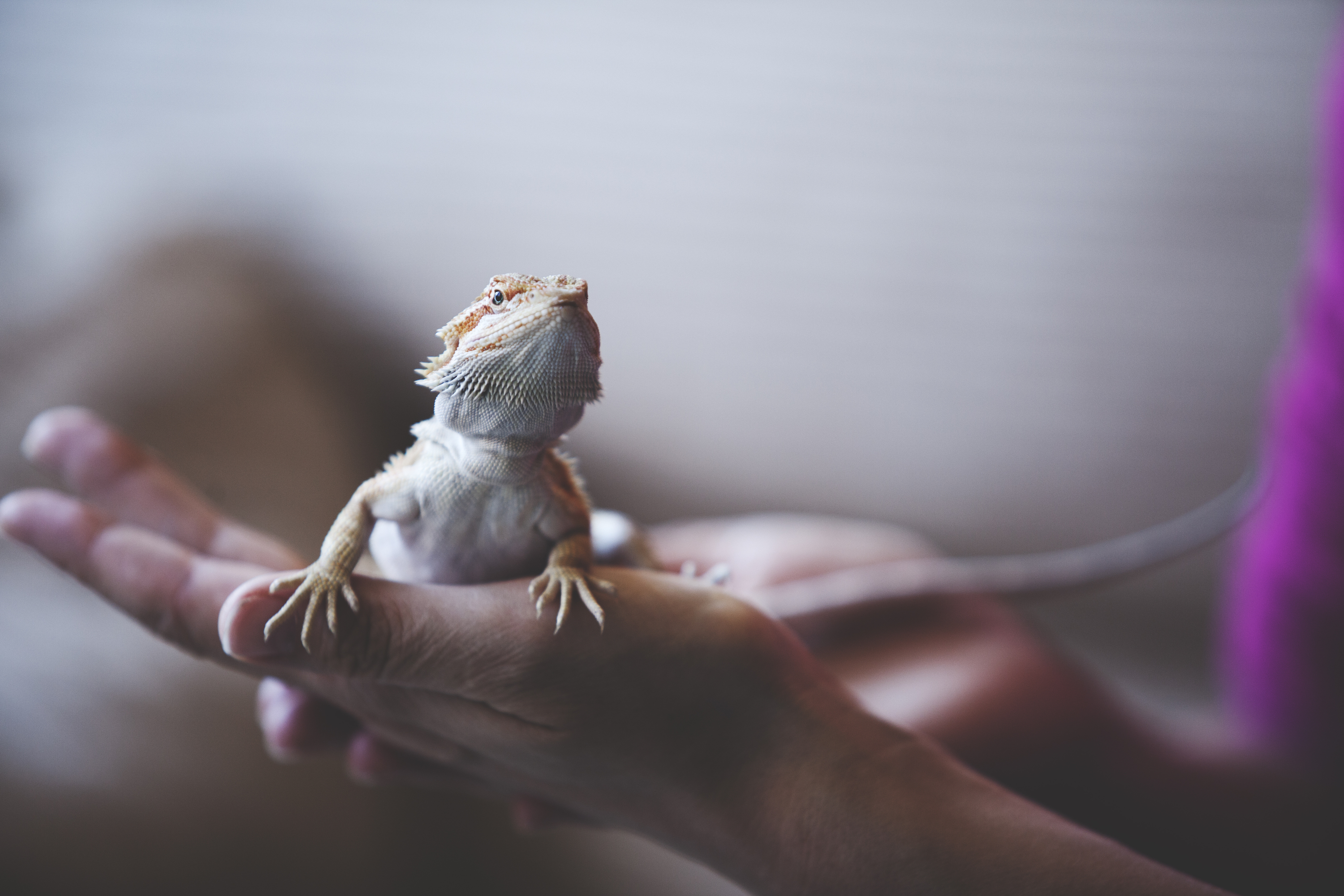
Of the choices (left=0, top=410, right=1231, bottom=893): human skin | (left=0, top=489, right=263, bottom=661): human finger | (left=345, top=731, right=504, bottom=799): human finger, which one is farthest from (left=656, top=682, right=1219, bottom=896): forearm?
(left=0, top=489, right=263, bottom=661): human finger

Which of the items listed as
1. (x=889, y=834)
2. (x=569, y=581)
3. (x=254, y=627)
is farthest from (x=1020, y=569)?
(x=254, y=627)

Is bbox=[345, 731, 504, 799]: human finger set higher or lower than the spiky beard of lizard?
lower

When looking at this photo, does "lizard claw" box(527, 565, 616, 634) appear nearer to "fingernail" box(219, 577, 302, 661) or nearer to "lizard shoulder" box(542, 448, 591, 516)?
"lizard shoulder" box(542, 448, 591, 516)

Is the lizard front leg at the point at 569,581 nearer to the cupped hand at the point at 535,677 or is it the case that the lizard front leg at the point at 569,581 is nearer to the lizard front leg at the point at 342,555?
the cupped hand at the point at 535,677

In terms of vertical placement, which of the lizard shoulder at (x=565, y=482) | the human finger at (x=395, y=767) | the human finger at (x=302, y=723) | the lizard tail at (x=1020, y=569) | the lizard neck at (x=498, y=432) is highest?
the lizard neck at (x=498, y=432)

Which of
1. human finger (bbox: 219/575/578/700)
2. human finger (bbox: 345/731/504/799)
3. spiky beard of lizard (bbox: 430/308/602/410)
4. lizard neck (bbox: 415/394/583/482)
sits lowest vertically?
human finger (bbox: 345/731/504/799)

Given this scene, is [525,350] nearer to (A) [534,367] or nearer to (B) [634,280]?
(A) [534,367]

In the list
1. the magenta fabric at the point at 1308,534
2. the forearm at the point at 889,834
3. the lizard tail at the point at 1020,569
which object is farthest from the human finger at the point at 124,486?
the magenta fabric at the point at 1308,534
